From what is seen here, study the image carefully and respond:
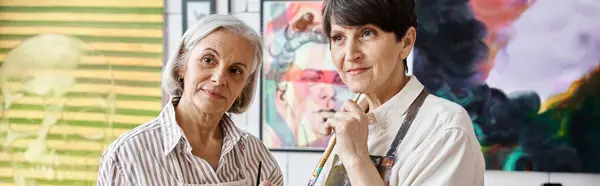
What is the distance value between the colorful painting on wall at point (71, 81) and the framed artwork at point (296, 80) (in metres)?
0.61

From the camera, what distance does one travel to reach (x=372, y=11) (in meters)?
1.60

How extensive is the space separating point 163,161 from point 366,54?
672 mm

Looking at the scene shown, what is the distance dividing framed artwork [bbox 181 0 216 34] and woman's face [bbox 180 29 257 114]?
1.54 m

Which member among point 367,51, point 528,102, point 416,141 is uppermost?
point 367,51

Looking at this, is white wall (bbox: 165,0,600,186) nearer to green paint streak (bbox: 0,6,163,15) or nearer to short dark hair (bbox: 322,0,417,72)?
green paint streak (bbox: 0,6,163,15)

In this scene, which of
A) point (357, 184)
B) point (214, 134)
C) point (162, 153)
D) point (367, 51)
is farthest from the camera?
point (214, 134)

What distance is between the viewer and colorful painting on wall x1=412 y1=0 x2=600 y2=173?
315 centimetres

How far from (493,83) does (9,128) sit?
8.69 ft

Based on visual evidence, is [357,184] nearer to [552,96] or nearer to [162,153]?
[162,153]

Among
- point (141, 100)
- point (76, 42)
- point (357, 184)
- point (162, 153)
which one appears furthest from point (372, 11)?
point (76, 42)

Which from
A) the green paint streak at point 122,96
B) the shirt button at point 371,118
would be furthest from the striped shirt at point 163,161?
the green paint streak at point 122,96

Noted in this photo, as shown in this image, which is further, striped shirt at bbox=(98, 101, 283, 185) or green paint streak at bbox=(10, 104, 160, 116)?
Result: green paint streak at bbox=(10, 104, 160, 116)

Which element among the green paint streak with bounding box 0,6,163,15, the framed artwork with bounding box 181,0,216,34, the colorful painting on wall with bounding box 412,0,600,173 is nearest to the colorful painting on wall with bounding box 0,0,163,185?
the green paint streak with bounding box 0,6,163,15

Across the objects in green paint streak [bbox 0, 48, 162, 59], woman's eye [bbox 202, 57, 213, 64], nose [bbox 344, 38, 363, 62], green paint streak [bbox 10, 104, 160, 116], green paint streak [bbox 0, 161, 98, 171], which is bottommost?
green paint streak [bbox 0, 161, 98, 171]
